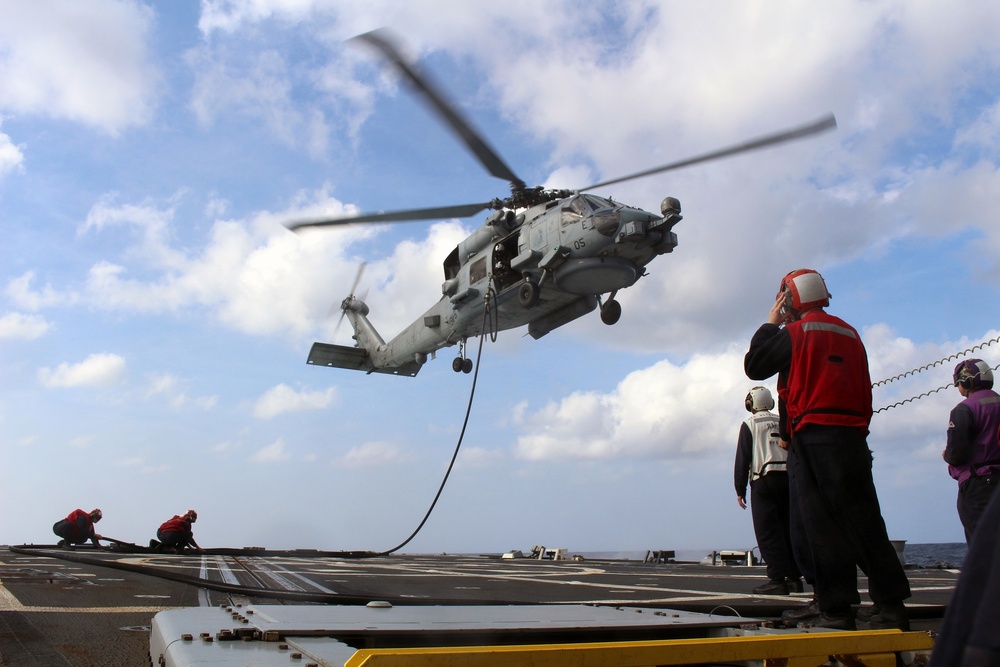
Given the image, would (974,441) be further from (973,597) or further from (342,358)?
(342,358)

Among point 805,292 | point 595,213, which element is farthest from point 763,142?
point 805,292

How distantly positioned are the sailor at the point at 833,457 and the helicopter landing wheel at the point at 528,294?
12079 millimetres

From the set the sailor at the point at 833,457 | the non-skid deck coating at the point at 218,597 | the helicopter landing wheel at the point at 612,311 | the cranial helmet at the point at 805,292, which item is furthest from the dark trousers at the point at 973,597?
the helicopter landing wheel at the point at 612,311

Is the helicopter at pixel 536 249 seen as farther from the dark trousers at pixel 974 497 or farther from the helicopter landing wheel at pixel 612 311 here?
the dark trousers at pixel 974 497

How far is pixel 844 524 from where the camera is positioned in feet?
Result: 11.7

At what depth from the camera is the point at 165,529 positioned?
16188 mm

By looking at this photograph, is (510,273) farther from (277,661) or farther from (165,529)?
(277,661)

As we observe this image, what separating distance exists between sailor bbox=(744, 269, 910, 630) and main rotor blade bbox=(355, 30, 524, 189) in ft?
29.3

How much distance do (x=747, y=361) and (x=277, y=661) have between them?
9.64ft

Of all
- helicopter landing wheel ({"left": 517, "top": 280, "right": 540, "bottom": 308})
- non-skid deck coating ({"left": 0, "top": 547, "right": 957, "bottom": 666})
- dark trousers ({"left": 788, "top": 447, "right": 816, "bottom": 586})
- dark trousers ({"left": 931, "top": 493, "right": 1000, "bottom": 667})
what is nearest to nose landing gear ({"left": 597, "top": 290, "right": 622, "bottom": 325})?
helicopter landing wheel ({"left": 517, "top": 280, "right": 540, "bottom": 308})

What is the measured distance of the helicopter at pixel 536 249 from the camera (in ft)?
48.9

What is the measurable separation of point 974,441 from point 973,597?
6.20 metres

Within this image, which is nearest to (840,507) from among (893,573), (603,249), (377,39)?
(893,573)

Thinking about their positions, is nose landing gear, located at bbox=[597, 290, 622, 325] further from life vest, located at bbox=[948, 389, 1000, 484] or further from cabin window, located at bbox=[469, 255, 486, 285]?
life vest, located at bbox=[948, 389, 1000, 484]
